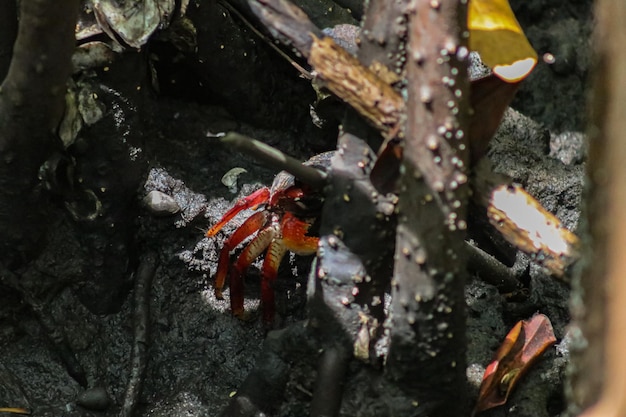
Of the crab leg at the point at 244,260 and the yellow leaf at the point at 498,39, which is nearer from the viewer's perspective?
the yellow leaf at the point at 498,39

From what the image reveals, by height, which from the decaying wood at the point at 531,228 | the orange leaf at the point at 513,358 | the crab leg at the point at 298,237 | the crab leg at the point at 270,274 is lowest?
the orange leaf at the point at 513,358

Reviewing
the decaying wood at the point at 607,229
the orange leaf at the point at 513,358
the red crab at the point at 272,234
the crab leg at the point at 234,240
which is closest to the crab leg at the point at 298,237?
the red crab at the point at 272,234

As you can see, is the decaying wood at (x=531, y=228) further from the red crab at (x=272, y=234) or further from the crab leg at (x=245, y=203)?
the crab leg at (x=245, y=203)

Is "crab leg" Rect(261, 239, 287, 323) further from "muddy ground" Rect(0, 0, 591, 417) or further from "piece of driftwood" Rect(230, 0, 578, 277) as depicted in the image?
"piece of driftwood" Rect(230, 0, 578, 277)

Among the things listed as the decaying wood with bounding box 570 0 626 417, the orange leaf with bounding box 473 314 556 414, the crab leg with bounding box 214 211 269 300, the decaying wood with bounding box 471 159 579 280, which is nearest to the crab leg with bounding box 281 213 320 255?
the crab leg with bounding box 214 211 269 300

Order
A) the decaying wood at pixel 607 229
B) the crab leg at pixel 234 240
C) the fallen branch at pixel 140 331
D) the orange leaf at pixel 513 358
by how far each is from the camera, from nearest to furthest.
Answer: the decaying wood at pixel 607 229 < the orange leaf at pixel 513 358 < the fallen branch at pixel 140 331 < the crab leg at pixel 234 240

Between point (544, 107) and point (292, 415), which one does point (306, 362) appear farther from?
point (544, 107)
